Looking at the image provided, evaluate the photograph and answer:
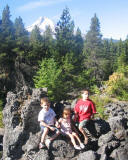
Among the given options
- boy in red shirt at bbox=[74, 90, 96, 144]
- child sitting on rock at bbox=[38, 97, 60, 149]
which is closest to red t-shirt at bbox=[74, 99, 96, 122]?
boy in red shirt at bbox=[74, 90, 96, 144]

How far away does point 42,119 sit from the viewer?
694cm

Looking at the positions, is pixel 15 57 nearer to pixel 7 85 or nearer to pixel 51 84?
pixel 7 85

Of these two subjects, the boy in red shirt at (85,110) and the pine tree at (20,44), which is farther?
the pine tree at (20,44)

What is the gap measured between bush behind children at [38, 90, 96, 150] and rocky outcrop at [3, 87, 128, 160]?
0.77 ft

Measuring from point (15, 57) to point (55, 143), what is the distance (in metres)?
24.4

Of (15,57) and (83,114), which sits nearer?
(83,114)

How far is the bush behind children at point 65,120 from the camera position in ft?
22.2

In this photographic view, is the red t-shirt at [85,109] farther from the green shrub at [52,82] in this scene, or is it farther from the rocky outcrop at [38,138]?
the green shrub at [52,82]

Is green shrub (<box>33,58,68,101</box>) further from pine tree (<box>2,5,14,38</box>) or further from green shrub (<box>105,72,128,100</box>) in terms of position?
pine tree (<box>2,5,14,38</box>)

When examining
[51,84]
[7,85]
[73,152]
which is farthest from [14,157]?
[7,85]

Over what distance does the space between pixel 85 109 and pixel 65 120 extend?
878mm

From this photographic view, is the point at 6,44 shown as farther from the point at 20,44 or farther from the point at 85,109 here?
the point at 85,109

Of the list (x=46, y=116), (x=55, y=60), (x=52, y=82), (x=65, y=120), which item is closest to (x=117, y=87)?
(x=52, y=82)

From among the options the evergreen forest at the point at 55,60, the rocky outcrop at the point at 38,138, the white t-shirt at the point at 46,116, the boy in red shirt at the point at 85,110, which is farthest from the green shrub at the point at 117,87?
the white t-shirt at the point at 46,116
